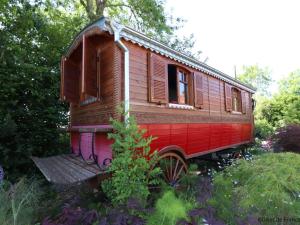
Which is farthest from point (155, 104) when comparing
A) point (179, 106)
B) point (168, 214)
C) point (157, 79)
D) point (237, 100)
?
point (237, 100)

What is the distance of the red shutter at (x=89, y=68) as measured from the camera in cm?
472

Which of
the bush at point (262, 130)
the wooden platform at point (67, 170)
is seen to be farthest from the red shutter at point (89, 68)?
the bush at point (262, 130)

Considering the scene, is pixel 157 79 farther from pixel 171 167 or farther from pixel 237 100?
pixel 237 100

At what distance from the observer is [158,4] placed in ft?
45.1

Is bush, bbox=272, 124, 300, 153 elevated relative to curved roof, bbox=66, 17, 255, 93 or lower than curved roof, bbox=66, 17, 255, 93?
lower

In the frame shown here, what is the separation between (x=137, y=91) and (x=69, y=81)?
91.9 inches

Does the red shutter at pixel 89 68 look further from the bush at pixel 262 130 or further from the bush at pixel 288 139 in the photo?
the bush at pixel 262 130

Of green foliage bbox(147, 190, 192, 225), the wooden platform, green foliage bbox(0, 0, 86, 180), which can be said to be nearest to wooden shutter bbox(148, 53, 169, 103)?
the wooden platform

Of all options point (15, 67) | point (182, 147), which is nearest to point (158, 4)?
point (15, 67)

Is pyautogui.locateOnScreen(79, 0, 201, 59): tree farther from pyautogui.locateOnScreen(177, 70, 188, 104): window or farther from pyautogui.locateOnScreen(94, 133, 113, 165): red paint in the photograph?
pyautogui.locateOnScreen(94, 133, 113, 165): red paint

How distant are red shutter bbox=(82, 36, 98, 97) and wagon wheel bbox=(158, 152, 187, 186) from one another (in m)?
2.02

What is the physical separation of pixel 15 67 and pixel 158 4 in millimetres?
9586

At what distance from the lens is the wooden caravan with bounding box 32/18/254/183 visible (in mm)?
4633

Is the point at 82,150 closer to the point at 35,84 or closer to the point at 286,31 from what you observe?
the point at 35,84
